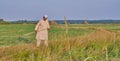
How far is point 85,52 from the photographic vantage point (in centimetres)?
1379

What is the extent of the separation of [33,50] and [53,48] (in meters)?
1.37

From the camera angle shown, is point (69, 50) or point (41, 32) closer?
point (69, 50)

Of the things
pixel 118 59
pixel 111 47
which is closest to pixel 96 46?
pixel 111 47

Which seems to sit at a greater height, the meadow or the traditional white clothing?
the traditional white clothing

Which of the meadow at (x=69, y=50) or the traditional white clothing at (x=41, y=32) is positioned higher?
the traditional white clothing at (x=41, y=32)

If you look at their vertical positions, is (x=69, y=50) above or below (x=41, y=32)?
below

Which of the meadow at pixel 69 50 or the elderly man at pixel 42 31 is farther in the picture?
the elderly man at pixel 42 31

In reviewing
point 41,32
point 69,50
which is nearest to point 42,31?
point 41,32

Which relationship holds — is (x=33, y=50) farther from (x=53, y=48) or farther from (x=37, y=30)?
(x=37, y=30)

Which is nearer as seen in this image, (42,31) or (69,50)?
(69,50)

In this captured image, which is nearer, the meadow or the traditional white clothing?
the meadow

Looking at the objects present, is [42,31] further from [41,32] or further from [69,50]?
[69,50]

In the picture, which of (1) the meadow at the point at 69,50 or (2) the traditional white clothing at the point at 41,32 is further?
(2) the traditional white clothing at the point at 41,32

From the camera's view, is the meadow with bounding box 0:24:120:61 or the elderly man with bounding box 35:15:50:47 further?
the elderly man with bounding box 35:15:50:47
